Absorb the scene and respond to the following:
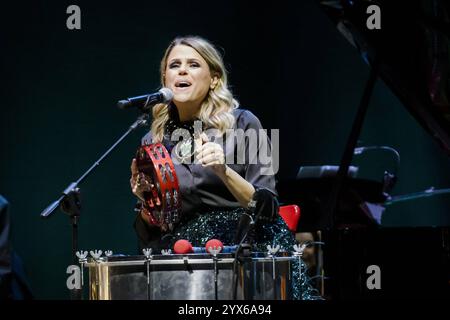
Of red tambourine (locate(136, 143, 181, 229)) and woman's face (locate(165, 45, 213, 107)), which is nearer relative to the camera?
red tambourine (locate(136, 143, 181, 229))

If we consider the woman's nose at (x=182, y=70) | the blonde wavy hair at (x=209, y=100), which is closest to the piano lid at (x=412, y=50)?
the blonde wavy hair at (x=209, y=100)

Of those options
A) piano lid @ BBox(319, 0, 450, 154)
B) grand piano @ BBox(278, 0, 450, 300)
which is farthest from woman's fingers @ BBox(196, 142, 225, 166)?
piano lid @ BBox(319, 0, 450, 154)

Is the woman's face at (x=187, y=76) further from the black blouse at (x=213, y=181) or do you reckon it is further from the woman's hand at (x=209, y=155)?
the woman's hand at (x=209, y=155)

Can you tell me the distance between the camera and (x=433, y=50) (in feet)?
12.0

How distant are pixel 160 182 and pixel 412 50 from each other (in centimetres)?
A: 168

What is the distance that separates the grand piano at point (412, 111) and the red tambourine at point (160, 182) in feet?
3.53

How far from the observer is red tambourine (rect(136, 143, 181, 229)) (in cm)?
273

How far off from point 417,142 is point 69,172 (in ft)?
10.1

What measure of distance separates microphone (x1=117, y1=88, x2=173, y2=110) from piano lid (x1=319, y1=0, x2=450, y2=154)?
1106 mm

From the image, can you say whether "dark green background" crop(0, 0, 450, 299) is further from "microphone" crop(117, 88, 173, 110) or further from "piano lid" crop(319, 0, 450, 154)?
"microphone" crop(117, 88, 173, 110)

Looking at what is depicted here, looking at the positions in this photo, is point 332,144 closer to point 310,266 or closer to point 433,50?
point 310,266

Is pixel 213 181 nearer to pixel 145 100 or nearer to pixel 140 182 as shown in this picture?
pixel 140 182

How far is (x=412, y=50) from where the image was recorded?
12.1 feet

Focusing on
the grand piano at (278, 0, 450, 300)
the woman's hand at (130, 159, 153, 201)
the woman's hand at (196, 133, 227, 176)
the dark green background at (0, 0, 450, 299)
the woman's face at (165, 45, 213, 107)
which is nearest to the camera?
the woman's hand at (196, 133, 227, 176)
